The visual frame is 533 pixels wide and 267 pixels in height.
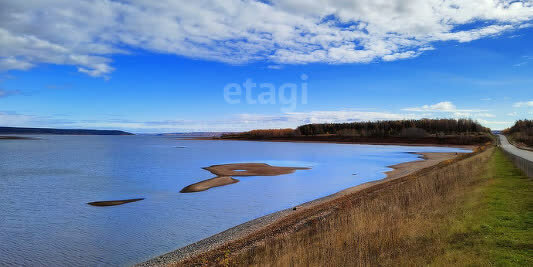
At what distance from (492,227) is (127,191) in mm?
21615

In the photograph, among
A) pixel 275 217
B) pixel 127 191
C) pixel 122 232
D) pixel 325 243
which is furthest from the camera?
pixel 127 191

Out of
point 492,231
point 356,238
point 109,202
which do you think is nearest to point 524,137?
point 492,231

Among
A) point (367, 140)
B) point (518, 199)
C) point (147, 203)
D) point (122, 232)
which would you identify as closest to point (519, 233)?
point (518, 199)

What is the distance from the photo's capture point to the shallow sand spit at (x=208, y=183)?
2333 cm

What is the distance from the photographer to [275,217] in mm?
15031

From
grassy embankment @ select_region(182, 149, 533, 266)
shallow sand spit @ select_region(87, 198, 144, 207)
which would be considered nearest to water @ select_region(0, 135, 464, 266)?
shallow sand spit @ select_region(87, 198, 144, 207)

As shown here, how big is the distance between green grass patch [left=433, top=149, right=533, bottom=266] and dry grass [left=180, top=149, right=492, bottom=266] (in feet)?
1.29

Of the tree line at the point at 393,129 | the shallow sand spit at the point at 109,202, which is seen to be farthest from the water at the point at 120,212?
the tree line at the point at 393,129

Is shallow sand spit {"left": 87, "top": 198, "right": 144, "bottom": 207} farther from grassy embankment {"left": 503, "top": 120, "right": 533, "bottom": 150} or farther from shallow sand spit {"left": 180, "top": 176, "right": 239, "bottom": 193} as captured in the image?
grassy embankment {"left": 503, "top": 120, "right": 533, "bottom": 150}

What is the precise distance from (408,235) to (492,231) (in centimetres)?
217

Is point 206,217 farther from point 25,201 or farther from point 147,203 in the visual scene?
point 25,201

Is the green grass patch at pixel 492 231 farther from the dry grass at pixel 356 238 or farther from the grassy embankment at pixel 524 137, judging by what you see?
the grassy embankment at pixel 524 137

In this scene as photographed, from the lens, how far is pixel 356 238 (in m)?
9.80

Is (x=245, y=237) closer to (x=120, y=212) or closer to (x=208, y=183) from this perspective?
(x=120, y=212)
